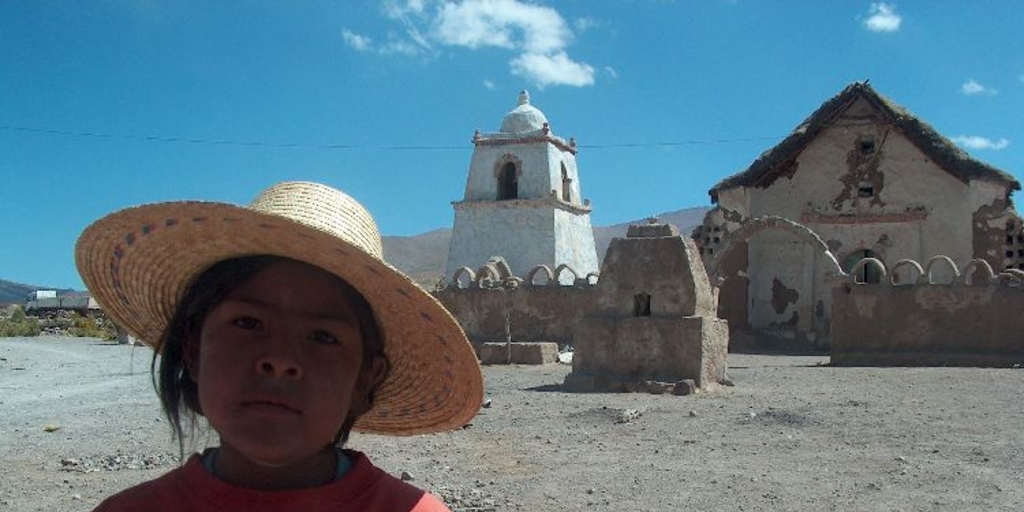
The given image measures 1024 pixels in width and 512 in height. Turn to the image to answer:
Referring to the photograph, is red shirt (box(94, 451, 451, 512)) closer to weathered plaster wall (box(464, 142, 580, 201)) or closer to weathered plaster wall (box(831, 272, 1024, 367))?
weathered plaster wall (box(831, 272, 1024, 367))

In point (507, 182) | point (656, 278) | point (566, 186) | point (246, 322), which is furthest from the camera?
point (566, 186)

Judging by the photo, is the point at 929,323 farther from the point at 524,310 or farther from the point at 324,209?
the point at 324,209

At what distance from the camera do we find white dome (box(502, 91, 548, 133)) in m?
36.1

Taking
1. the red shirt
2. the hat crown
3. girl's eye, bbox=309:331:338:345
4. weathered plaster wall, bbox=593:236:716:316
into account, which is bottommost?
the red shirt

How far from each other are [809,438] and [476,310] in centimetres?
1262

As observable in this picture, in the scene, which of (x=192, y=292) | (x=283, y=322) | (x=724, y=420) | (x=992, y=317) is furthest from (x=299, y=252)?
(x=992, y=317)

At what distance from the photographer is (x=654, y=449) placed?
6.83m

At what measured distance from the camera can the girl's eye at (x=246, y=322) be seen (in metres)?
1.72

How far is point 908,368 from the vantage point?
15219 millimetres

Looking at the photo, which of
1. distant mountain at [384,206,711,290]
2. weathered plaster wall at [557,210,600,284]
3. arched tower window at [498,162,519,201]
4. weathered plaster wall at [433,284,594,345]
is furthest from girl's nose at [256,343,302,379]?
distant mountain at [384,206,711,290]

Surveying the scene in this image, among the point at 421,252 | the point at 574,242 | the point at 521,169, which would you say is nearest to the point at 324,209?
the point at 521,169

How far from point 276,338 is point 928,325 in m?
16.4

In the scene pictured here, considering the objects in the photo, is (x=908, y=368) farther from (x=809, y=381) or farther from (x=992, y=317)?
(x=809, y=381)

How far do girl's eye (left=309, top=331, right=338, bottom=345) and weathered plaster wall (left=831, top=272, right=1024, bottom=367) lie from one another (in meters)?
15.9
